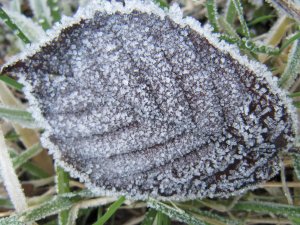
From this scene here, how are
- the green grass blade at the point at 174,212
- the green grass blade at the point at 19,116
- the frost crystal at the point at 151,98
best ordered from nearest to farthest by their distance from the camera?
the frost crystal at the point at 151,98, the green grass blade at the point at 174,212, the green grass blade at the point at 19,116

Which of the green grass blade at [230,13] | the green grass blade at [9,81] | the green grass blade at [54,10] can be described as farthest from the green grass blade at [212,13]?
the green grass blade at [9,81]

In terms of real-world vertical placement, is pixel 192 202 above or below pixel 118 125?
below

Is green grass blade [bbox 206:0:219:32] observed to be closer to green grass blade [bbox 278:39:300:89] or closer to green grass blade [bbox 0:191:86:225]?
green grass blade [bbox 278:39:300:89]

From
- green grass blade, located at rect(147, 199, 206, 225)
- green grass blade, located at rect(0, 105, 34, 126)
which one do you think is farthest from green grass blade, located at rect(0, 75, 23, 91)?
green grass blade, located at rect(147, 199, 206, 225)

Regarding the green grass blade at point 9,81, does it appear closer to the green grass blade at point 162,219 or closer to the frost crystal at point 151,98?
the frost crystal at point 151,98

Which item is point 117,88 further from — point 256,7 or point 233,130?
point 256,7

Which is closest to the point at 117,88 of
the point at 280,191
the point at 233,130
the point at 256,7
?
the point at 233,130

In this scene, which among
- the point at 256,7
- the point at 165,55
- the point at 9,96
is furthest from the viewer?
the point at 256,7
